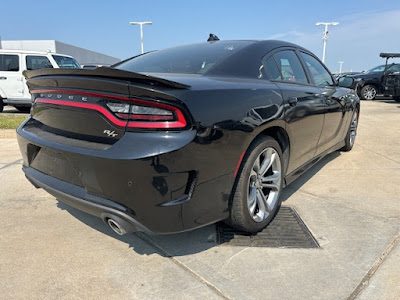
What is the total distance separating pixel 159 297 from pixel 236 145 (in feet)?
3.31

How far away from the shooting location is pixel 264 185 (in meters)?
2.54

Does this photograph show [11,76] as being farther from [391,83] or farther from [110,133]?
[391,83]

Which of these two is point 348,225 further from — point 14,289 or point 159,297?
point 14,289

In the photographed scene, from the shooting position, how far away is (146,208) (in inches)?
68.7

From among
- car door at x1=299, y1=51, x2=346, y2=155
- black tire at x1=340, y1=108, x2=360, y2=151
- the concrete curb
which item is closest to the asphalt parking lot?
car door at x1=299, y1=51, x2=346, y2=155

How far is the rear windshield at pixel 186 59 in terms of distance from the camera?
253cm

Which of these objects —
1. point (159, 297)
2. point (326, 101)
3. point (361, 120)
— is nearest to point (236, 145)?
point (159, 297)

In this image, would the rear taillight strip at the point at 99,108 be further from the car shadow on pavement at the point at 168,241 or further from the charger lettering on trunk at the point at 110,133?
the car shadow on pavement at the point at 168,241

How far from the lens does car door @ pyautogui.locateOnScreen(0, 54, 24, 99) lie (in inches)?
356

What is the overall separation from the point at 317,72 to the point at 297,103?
123 cm

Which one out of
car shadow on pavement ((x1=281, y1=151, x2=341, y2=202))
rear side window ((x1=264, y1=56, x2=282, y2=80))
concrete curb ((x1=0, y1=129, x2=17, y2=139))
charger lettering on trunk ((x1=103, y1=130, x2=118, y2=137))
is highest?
rear side window ((x1=264, y1=56, x2=282, y2=80))

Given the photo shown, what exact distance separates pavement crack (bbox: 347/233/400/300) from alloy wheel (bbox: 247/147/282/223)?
31.2 inches

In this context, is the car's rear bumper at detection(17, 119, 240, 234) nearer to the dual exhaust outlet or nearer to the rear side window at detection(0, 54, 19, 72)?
the dual exhaust outlet

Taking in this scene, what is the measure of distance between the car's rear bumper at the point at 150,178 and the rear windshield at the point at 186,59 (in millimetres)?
869
